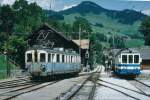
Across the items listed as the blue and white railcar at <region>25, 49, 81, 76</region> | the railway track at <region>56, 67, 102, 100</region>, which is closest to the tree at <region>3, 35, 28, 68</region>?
the blue and white railcar at <region>25, 49, 81, 76</region>

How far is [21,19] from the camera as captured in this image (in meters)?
99.0

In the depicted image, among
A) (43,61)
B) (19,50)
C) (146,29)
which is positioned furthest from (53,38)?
(146,29)

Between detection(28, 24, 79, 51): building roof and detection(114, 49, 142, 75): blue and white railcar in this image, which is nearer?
detection(114, 49, 142, 75): blue and white railcar

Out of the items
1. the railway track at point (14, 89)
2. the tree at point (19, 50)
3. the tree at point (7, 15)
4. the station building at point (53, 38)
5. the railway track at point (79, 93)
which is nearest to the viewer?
the railway track at point (79, 93)

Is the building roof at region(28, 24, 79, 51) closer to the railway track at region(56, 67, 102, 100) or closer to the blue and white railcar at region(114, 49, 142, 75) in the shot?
the blue and white railcar at region(114, 49, 142, 75)

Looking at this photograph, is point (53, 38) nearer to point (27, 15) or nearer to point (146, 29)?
point (27, 15)

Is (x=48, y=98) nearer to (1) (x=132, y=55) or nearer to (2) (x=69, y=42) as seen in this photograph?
(1) (x=132, y=55)

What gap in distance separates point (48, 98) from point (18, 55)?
42649mm

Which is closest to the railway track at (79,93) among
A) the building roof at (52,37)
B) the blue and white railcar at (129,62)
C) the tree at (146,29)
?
the blue and white railcar at (129,62)

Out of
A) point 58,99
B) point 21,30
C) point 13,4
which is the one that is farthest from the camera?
point 13,4

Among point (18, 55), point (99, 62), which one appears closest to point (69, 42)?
point (18, 55)

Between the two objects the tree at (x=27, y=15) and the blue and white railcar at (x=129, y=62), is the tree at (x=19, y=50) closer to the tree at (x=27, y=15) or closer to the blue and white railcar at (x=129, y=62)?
the blue and white railcar at (x=129, y=62)

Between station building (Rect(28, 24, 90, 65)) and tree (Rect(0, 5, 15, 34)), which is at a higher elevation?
tree (Rect(0, 5, 15, 34))

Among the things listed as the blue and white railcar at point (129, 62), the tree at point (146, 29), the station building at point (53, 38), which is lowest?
the blue and white railcar at point (129, 62)
